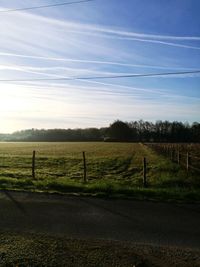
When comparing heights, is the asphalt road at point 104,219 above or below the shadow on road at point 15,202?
below

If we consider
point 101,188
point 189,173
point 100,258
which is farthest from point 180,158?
point 100,258

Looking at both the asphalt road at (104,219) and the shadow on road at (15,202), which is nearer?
the asphalt road at (104,219)

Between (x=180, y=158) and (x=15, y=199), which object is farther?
(x=180, y=158)

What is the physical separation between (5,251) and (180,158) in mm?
23981

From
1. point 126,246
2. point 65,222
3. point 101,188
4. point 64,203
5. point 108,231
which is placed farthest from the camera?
point 101,188

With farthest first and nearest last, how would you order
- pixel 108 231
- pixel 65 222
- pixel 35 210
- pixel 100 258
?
pixel 35 210, pixel 65 222, pixel 108 231, pixel 100 258

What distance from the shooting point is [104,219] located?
9352mm

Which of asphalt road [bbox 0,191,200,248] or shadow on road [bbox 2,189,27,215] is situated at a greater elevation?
shadow on road [bbox 2,189,27,215]

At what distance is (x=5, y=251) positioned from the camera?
6738 mm

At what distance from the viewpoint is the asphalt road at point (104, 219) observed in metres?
7.95

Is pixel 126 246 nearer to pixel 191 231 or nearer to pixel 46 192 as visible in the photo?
pixel 191 231

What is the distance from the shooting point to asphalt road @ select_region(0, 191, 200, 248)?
7.95 m

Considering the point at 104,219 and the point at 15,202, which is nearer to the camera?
the point at 104,219

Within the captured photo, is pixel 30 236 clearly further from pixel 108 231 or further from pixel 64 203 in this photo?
pixel 64 203
